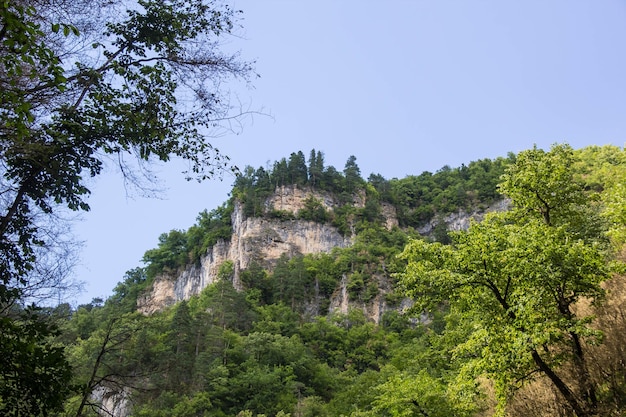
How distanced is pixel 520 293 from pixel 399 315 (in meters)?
43.9

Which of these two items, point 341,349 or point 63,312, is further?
point 341,349

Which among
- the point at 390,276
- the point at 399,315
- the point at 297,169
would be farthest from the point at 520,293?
the point at 297,169

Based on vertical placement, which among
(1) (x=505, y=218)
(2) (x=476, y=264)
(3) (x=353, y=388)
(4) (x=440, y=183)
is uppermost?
(4) (x=440, y=183)

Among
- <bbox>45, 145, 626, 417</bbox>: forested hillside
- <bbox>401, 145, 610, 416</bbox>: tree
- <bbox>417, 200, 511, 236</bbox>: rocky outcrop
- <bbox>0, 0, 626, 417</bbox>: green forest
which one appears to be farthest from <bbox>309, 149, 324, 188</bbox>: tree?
<bbox>401, 145, 610, 416</bbox>: tree

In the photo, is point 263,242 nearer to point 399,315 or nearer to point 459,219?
point 399,315

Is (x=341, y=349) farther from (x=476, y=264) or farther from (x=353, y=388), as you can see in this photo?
(x=476, y=264)

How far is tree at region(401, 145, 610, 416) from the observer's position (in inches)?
326

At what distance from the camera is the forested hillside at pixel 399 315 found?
27.9 ft

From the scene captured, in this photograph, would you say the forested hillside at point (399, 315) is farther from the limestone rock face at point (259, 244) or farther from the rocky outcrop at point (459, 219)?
the limestone rock face at point (259, 244)

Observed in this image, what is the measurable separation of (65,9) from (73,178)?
183 cm

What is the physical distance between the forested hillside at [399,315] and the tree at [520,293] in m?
0.04

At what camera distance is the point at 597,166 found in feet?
185

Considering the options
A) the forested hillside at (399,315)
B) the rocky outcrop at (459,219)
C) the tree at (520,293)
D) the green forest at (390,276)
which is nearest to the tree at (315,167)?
the forested hillside at (399,315)

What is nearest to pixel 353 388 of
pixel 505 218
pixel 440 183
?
pixel 505 218
